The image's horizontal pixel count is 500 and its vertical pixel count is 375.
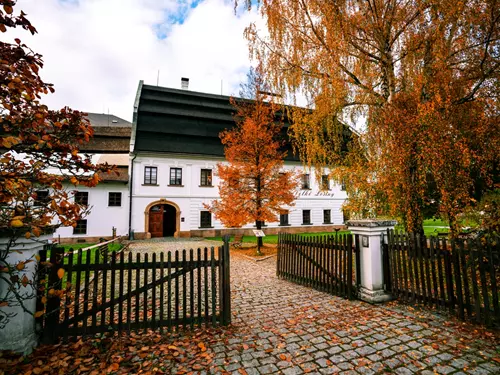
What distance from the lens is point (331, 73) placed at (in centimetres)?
807

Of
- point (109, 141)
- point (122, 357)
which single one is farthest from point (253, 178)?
point (109, 141)

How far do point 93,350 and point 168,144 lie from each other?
20.4 m

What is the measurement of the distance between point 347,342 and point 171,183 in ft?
65.9

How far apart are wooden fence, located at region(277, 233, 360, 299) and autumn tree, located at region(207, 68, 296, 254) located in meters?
5.37

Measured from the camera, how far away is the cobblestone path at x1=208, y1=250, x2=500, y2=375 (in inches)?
123

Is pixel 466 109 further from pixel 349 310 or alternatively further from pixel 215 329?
pixel 215 329

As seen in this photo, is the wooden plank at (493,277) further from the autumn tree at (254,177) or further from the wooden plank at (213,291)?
the autumn tree at (254,177)

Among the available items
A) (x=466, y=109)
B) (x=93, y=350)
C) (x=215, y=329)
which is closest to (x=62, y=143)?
(x=93, y=350)

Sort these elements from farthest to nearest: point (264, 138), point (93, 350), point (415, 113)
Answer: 1. point (264, 138)
2. point (415, 113)
3. point (93, 350)

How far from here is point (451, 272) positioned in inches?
181

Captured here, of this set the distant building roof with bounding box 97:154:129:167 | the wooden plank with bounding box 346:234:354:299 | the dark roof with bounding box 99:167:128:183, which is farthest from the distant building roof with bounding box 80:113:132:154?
the wooden plank with bounding box 346:234:354:299

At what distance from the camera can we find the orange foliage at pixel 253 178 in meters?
13.2

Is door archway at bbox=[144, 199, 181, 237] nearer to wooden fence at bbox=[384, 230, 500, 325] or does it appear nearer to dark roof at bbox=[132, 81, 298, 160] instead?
dark roof at bbox=[132, 81, 298, 160]

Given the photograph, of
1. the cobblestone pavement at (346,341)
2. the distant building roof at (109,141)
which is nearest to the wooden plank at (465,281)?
the cobblestone pavement at (346,341)
